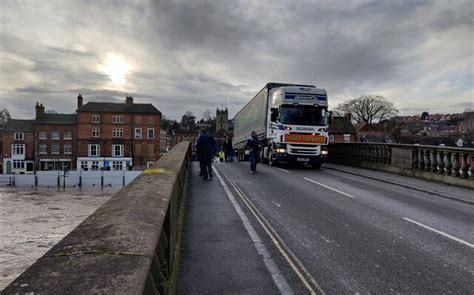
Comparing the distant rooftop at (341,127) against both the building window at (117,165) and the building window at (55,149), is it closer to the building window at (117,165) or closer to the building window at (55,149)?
the building window at (117,165)

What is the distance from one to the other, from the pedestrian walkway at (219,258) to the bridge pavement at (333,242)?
1 cm

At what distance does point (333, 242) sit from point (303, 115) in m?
13.2

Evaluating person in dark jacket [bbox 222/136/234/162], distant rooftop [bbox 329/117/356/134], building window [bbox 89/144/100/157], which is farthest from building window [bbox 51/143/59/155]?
distant rooftop [bbox 329/117/356/134]

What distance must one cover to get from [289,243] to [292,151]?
12.9m

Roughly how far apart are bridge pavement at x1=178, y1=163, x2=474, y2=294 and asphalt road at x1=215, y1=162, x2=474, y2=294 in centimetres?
1

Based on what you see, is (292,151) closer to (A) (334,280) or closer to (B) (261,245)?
(B) (261,245)

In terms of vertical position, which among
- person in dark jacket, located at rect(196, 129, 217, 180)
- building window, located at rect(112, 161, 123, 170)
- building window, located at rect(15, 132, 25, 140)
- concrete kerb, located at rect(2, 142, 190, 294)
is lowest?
building window, located at rect(112, 161, 123, 170)

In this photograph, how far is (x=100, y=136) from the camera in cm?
7550

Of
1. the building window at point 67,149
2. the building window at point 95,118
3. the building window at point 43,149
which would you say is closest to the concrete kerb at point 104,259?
the building window at point 95,118

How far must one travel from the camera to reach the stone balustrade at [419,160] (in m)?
13.5

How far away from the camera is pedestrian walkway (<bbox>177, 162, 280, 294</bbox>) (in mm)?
4338

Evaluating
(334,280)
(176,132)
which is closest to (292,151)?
(334,280)

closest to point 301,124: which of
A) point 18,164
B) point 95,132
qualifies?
point 95,132

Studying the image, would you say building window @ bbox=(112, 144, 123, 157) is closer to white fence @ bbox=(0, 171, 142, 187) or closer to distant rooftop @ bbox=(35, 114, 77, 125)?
distant rooftop @ bbox=(35, 114, 77, 125)
